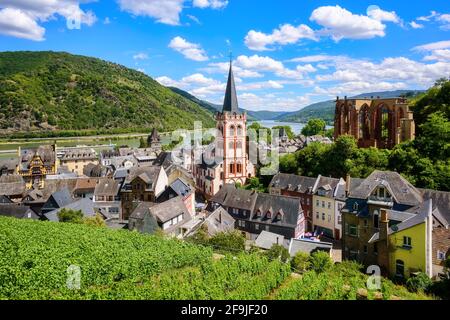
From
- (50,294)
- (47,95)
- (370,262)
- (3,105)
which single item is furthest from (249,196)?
(47,95)

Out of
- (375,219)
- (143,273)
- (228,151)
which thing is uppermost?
(228,151)

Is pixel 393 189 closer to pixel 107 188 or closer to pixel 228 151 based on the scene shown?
pixel 228 151

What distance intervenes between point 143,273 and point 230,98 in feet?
129

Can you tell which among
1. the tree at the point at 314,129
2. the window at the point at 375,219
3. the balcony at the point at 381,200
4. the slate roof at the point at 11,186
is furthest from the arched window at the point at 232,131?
the tree at the point at 314,129

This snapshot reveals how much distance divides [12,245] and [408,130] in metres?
43.2

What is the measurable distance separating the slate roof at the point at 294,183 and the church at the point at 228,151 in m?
10.7

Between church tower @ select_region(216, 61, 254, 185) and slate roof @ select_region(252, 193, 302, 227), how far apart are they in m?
16.7

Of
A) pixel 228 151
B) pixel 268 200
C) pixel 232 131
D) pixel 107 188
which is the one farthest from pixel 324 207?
pixel 107 188

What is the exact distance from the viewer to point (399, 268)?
879 inches

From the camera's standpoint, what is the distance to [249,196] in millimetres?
38406

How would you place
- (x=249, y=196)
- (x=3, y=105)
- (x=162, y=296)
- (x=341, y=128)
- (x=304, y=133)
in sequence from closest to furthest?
(x=162, y=296), (x=249, y=196), (x=341, y=128), (x=304, y=133), (x=3, y=105)

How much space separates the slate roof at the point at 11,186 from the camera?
163 feet

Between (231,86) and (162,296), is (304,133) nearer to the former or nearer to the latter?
(231,86)

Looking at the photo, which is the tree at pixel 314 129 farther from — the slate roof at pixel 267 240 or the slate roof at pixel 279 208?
the slate roof at pixel 267 240
